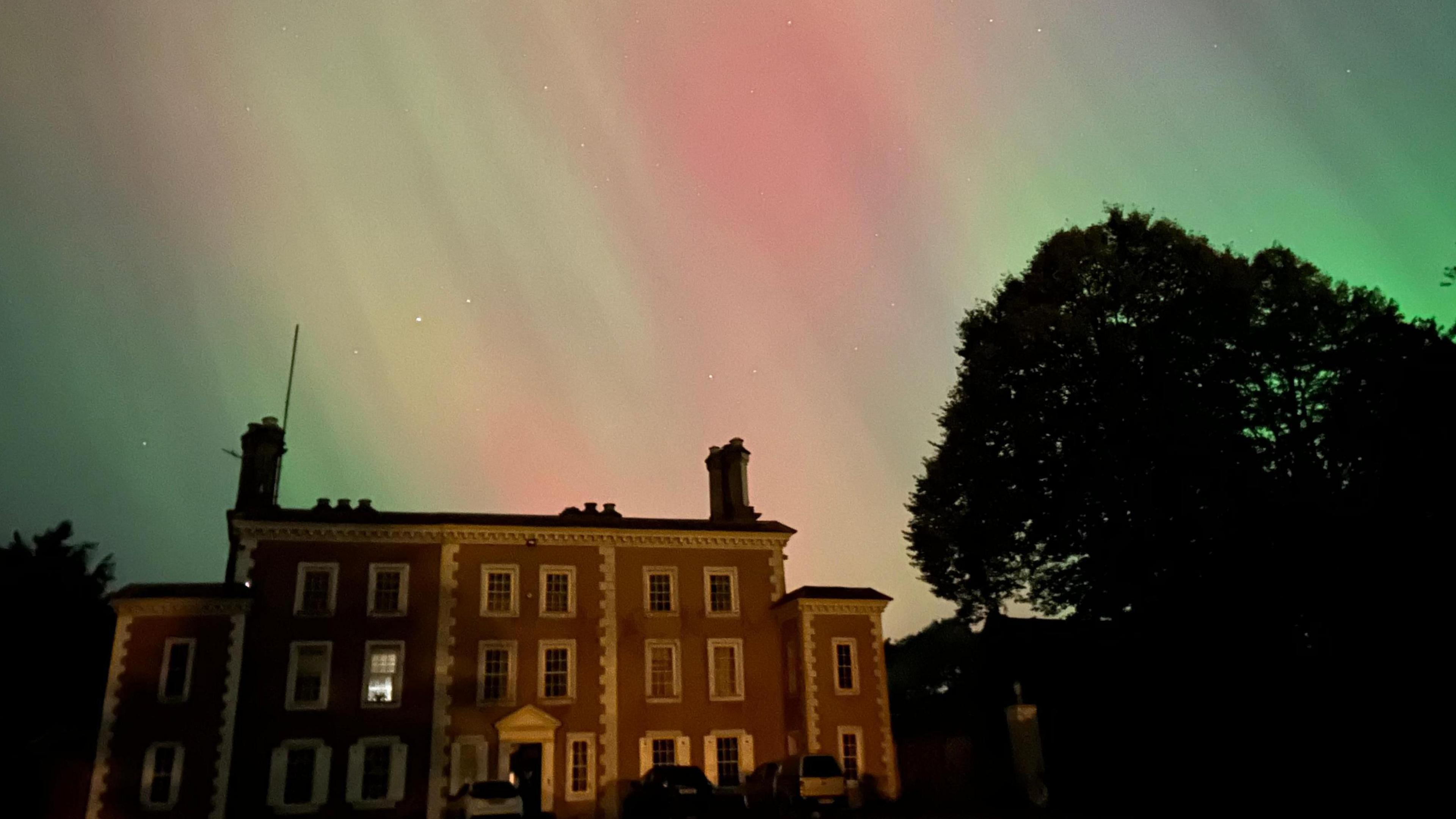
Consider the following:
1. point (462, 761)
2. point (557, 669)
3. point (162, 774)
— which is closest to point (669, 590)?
point (557, 669)

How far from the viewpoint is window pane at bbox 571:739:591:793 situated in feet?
115

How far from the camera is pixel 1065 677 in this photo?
40.6 m

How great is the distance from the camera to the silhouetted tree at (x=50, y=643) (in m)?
44.9

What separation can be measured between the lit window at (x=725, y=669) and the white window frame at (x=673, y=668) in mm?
1054

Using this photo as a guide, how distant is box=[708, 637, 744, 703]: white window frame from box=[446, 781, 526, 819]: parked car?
10.7 m

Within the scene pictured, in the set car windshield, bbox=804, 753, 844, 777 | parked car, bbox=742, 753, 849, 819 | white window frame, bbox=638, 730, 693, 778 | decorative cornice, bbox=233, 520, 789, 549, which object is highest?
decorative cornice, bbox=233, 520, 789, 549

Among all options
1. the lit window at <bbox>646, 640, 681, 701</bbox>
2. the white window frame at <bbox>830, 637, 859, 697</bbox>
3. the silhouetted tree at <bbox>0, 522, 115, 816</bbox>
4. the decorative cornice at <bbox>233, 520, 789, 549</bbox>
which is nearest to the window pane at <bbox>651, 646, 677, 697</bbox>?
the lit window at <bbox>646, 640, 681, 701</bbox>

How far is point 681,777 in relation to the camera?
104 ft

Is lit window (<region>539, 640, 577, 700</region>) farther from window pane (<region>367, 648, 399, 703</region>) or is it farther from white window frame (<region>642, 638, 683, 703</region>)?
window pane (<region>367, 648, 399, 703</region>)

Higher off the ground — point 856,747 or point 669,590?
point 669,590

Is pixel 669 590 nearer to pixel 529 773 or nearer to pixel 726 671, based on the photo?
pixel 726 671

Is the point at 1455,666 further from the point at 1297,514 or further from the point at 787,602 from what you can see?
the point at 787,602

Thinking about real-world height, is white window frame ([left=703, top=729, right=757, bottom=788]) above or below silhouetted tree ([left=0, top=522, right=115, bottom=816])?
below

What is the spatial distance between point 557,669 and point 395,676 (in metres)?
5.57
